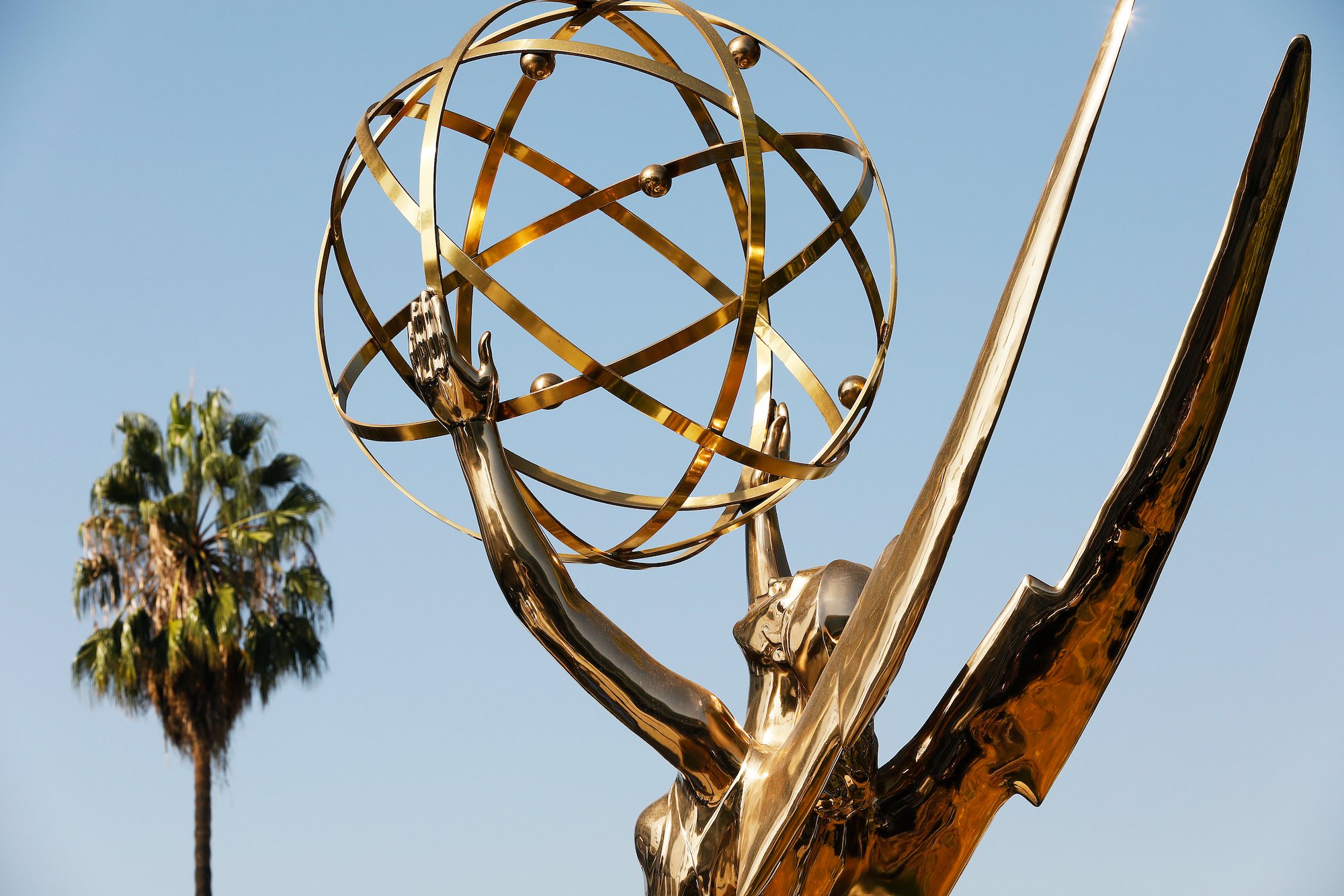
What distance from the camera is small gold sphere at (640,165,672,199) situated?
428 cm

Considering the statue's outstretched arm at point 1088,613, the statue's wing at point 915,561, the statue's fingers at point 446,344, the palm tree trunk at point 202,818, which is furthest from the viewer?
the palm tree trunk at point 202,818

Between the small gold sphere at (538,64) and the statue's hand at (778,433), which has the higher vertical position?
the small gold sphere at (538,64)

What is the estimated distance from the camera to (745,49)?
14.7 ft

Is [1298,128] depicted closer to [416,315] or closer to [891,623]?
[891,623]

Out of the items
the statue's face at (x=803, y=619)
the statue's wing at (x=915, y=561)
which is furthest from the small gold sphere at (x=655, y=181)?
the statue's wing at (x=915, y=561)

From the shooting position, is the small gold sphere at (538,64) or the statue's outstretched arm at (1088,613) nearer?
the statue's outstretched arm at (1088,613)

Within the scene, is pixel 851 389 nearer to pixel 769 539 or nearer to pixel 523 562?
pixel 769 539

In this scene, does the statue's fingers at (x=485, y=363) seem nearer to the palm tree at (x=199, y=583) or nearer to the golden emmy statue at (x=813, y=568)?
the golden emmy statue at (x=813, y=568)

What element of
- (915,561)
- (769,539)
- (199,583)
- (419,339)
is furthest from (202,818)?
(915,561)

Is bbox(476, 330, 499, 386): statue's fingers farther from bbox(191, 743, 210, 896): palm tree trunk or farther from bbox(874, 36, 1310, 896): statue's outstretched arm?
bbox(191, 743, 210, 896): palm tree trunk

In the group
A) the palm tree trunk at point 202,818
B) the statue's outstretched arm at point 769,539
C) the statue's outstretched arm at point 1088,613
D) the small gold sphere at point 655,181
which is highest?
the palm tree trunk at point 202,818

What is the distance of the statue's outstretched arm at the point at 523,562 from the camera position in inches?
146

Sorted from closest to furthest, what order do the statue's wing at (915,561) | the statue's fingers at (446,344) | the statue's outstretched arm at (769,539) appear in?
the statue's wing at (915,561) → the statue's fingers at (446,344) → the statue's outstretched arm at (769,539)

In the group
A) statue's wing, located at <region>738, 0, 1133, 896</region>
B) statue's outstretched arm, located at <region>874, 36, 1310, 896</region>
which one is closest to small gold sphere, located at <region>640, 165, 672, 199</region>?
statue's wing, located at <region>738, 0, 1133, 896</region>
